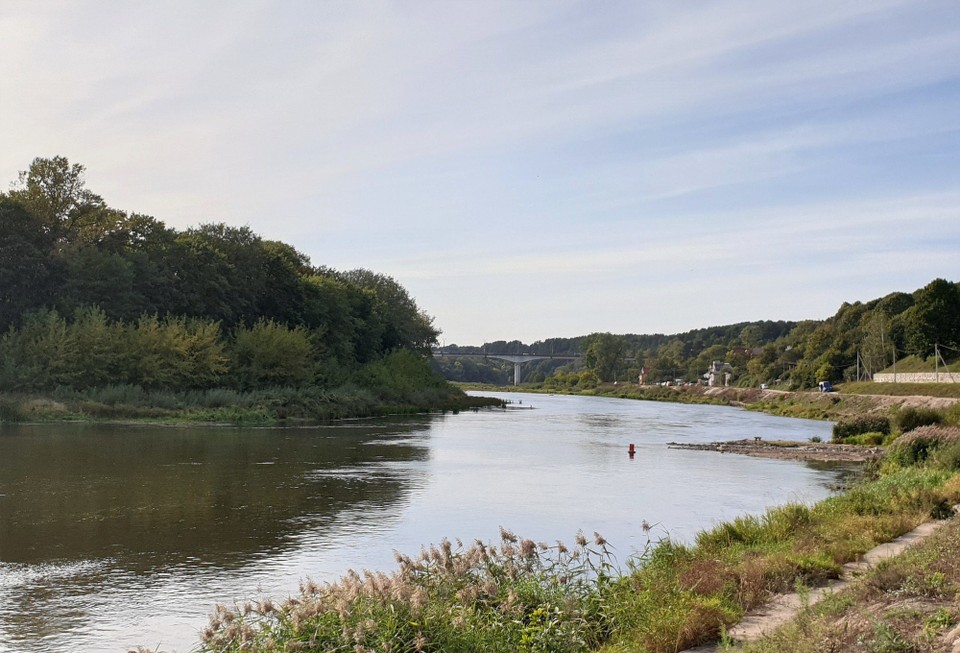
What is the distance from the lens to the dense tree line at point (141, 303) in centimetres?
6034

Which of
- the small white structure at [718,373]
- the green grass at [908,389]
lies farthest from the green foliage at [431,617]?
the small white structure at [718,373]

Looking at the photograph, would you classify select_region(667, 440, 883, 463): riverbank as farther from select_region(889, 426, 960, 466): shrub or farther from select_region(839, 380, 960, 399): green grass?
select_region(839, 380, 960, 399): green grass

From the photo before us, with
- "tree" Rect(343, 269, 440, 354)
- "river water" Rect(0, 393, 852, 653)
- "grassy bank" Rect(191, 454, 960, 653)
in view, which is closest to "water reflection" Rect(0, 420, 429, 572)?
"river water" Rect(0, 393, 852, 653)

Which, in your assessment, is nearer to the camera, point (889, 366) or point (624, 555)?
point (624, 555)

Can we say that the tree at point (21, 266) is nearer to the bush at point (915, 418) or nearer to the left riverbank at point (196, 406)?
the left riverbank at point (196, 406)

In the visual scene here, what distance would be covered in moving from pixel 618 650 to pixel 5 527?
54.7 feet

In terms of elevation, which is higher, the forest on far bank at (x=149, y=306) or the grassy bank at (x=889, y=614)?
the forest on far bank at (x=149, y=306)

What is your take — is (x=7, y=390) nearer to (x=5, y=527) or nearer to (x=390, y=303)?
(x=5, y=527)

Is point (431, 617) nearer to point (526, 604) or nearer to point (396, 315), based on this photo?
point (526, 604)

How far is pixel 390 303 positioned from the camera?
12025 cm

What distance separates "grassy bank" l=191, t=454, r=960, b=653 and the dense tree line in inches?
2075

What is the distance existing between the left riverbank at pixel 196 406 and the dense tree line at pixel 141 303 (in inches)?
88.6

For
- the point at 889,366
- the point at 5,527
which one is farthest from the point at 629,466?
the point at 889,366

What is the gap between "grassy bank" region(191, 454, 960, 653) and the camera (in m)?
9.57
